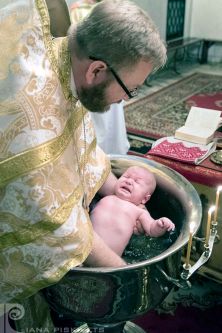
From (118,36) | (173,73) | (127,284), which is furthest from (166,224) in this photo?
(173,73)

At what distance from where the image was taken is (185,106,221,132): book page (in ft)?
5.18

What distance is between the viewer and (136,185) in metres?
1.26

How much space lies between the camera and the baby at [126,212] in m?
1.19

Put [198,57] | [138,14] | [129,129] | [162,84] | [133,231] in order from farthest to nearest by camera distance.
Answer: [198,57]
[162,84]
[129,129]
[133,231]
[138,14]

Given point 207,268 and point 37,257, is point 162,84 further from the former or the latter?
point 37,257

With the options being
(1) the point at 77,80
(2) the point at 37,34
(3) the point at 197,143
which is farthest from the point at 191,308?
(2) the point at 37,34

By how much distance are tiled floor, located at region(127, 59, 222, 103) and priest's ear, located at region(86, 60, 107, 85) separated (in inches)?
130

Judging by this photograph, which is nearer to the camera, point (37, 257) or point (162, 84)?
point (37, 257)

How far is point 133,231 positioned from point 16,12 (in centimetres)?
74

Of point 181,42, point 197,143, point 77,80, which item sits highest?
point 77,80

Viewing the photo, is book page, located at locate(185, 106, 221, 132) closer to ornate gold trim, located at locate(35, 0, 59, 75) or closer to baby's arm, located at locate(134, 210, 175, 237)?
baby's arm, located at locate(134, 210, 175, 237)

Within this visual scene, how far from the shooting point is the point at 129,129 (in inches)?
126

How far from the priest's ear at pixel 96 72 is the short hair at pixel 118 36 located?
0.01 meters

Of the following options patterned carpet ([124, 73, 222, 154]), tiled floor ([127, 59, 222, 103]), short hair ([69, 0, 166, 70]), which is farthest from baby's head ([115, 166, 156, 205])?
tiled floor ([127, 59, 222, 103])
